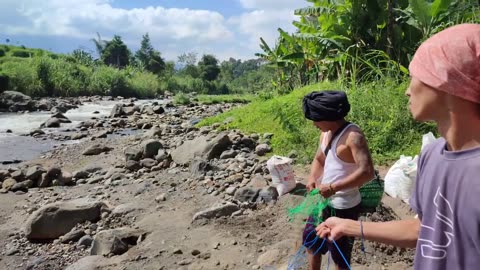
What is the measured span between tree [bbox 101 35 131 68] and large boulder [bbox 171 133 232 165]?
172ft

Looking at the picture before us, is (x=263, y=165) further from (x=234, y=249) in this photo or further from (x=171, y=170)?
(x=234, y=249)

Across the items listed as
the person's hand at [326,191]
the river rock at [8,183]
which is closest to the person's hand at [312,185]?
the person's hand at [326,191]

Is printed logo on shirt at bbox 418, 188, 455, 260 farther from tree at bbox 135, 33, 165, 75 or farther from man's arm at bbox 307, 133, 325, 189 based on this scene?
tree at bbox 135, 33, 165, 75

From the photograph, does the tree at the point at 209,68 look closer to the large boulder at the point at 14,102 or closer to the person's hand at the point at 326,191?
the large boulder at the point at 14,102

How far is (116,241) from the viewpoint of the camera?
5.63 metres

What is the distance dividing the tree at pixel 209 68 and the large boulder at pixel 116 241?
55.0 m

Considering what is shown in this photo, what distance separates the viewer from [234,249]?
16.4ft

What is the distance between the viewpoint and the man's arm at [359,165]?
10.5 ft

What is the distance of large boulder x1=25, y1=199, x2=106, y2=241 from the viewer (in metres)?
6.76

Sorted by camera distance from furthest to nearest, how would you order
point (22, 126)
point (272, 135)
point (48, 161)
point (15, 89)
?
point (15, 89)
point (22, 126)
point (48, 161)
point (272, 135)

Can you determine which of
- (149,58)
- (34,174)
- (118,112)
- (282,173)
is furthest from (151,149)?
(149,58)

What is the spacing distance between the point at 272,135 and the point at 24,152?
9470 mm

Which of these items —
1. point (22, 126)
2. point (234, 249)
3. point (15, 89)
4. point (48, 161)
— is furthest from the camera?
point (15, 89)

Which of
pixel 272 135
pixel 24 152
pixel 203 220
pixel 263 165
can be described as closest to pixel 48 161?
pixel 24 152
